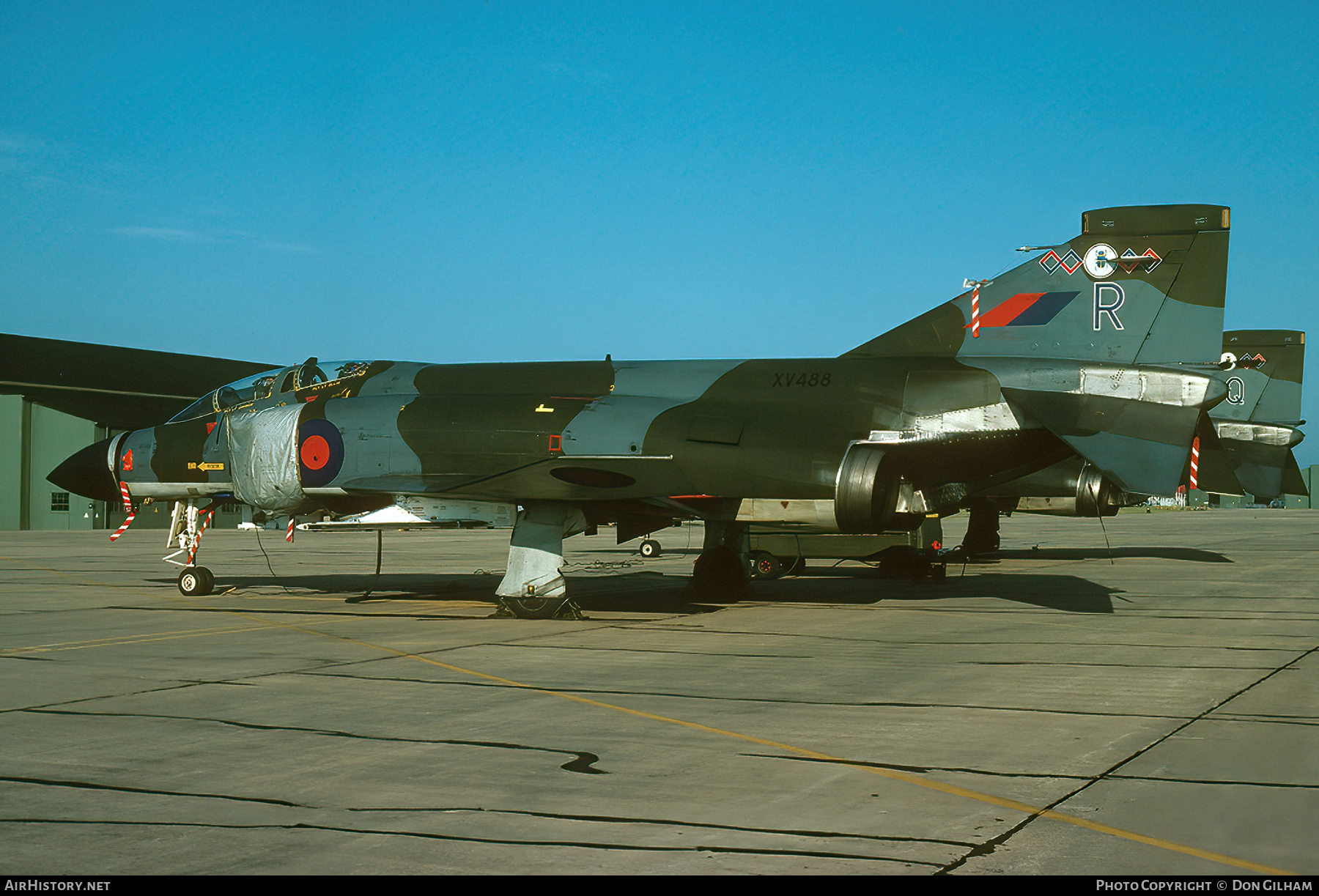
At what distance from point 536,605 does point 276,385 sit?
568 cm

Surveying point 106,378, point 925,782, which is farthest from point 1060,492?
point 106,378

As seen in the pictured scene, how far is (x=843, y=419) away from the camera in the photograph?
12.5 m

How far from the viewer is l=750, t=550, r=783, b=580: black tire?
18.7m

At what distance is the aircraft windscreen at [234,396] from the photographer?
15219 mm

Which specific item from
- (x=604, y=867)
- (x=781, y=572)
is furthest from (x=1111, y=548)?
(x=604, y=867)

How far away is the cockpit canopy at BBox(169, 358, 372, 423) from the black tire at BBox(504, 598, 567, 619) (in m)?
4.56

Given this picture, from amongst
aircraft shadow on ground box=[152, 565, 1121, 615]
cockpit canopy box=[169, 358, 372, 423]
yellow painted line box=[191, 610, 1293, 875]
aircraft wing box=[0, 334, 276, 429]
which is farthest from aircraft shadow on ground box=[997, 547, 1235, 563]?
aircraft wing box=[0, 334, 276, 429]

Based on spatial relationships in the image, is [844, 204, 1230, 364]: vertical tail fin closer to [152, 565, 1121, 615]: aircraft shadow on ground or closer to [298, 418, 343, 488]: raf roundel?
[152, 565, 1121, 615]: aircraft shadow on ground

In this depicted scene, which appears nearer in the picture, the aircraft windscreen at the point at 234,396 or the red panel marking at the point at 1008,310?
the red panel marking at the point at 1008,310

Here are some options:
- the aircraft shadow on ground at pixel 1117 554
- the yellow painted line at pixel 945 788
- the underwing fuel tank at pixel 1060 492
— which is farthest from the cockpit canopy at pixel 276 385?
the aircraft shadow on ground at pixel 1117 554

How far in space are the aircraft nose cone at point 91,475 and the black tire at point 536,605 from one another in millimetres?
7301

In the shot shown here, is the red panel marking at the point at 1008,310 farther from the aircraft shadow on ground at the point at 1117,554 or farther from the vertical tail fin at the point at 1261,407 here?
the aircraft shadow on ground at the point at 1117,554

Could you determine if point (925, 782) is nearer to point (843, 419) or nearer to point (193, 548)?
point (843, 419)

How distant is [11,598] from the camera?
1528 cm
